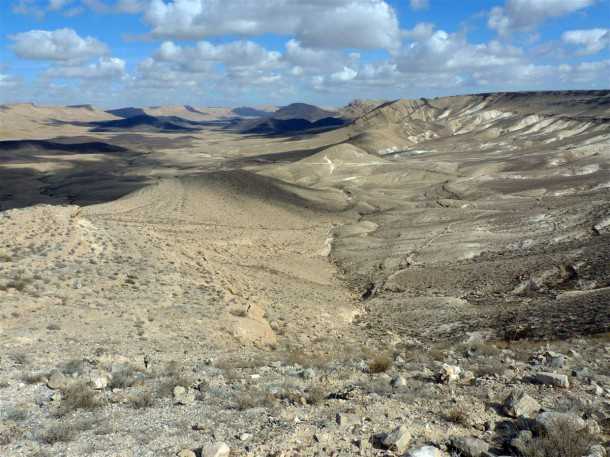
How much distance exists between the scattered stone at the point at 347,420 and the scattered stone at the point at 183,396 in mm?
2778

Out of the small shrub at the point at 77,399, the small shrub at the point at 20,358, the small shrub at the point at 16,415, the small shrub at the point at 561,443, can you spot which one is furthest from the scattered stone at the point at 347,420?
the small shrub at the point at 20,358

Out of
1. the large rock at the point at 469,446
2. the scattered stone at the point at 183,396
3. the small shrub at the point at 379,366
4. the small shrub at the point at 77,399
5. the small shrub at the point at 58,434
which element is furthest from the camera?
the small shrub at the point at 379,366

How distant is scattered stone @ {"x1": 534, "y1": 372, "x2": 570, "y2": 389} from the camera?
383 inches

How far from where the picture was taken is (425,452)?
6.86 m

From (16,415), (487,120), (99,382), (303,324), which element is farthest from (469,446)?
(487,120)

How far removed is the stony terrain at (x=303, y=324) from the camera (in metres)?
7.78

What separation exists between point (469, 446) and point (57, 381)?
733cm

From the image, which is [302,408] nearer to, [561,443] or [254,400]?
[254,400]

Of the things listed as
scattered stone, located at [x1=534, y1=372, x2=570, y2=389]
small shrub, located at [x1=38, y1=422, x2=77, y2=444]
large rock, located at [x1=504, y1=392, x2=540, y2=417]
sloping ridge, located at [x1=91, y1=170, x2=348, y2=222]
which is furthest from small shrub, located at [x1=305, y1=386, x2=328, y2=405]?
sloping ridge, located at [x1=91, y1=170, x2=348, y2=222]

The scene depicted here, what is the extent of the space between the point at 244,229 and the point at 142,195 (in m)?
14.3

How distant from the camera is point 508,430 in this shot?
7.79 m

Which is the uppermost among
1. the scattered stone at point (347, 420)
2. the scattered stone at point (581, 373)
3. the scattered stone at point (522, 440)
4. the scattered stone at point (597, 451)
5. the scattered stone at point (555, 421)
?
the scattered stone at point (555, 421)

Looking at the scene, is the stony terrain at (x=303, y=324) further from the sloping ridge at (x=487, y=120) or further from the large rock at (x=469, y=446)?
the sloping ridge at (x=487, y=120)

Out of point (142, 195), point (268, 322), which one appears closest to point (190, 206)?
point (142, 195)
